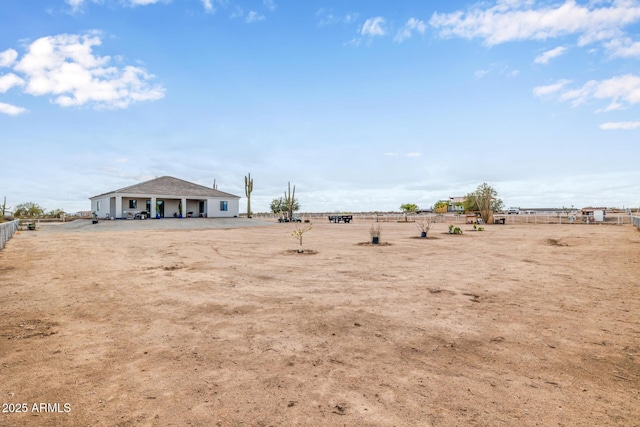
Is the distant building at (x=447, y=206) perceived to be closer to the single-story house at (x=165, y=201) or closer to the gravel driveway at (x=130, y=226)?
the single-story house at (x=165, y=201)

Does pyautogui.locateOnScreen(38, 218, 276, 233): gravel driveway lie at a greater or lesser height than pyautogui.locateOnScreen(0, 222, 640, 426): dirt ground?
greater

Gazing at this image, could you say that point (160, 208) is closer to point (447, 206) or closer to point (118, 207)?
point (118, 207)

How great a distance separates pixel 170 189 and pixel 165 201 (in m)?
1.59

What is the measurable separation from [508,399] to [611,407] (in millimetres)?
772

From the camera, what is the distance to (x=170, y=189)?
39.2 meters

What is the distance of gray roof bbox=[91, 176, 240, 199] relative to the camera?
3650cm

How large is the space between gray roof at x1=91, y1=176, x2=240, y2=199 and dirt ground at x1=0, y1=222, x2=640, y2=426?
1241 inches

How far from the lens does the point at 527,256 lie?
10.7 m

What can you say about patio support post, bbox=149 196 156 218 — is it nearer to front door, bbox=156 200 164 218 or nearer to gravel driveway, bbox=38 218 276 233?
front door, bbox=156 200 164 218

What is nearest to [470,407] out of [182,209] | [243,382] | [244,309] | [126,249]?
[243,382]

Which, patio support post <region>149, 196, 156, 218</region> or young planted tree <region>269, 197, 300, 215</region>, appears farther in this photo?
young planted tree <region>269, 197, 300, 215</region>

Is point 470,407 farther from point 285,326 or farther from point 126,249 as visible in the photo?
point 126,249

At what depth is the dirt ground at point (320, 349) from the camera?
2.58m

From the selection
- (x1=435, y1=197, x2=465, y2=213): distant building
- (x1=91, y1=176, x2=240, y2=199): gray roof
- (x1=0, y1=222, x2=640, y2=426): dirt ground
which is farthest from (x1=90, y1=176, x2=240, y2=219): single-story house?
(x1=435, y1=197, x2=465, y2=213): distant building
